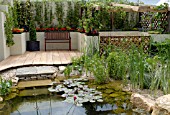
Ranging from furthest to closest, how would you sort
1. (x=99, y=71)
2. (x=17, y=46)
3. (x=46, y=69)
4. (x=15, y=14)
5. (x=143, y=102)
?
(x=15, y=14), (x=17, y=46), (x=46, y=69), (x=99, y=71), (x=143, y=102)

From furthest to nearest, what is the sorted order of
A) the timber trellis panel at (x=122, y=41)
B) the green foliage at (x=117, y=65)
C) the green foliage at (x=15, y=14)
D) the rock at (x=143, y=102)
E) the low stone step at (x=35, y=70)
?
the green foliage at (x=15, y=14), the timber trellis panel at (x=122, y=41), the low stone step at (x=35, y=70), the green foliage at (x=117, y=65), the rock at (x=143, y=102)

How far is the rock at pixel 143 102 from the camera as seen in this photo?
386cm

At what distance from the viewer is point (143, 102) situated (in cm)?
400

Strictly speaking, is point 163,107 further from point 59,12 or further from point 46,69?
point 59,12

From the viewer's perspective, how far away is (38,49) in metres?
9.36

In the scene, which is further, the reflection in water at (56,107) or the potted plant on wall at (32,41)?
the potted plant on wall at (32,41)

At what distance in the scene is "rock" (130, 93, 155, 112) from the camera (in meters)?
3.86

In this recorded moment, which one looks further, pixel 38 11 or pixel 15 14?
pixel 38 11

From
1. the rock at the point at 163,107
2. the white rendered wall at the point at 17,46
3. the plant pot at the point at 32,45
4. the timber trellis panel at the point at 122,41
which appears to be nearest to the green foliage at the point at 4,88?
the rock at the point at 163,107

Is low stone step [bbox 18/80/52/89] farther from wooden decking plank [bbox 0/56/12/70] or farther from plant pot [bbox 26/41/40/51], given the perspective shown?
plant pot [bbox 26/41/40/51]

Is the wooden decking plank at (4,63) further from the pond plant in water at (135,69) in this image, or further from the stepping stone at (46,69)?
the pond plant in water at (135,69)

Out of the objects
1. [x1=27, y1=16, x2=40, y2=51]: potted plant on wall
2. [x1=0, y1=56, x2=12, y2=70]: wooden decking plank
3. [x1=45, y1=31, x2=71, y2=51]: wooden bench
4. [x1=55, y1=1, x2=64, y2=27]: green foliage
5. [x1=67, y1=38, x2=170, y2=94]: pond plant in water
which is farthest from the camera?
[x1=55, y1=1, x2=64, y2=27]: green foliage

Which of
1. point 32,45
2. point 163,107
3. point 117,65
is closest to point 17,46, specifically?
point 32,45

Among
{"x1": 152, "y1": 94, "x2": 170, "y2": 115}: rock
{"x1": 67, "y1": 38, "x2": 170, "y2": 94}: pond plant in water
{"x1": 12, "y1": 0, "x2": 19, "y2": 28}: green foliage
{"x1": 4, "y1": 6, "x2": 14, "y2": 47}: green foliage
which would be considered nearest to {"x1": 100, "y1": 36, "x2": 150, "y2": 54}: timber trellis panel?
{"x1": 67, "y1": 38, "x2": 170, "y2": 94}: pond plant in water
